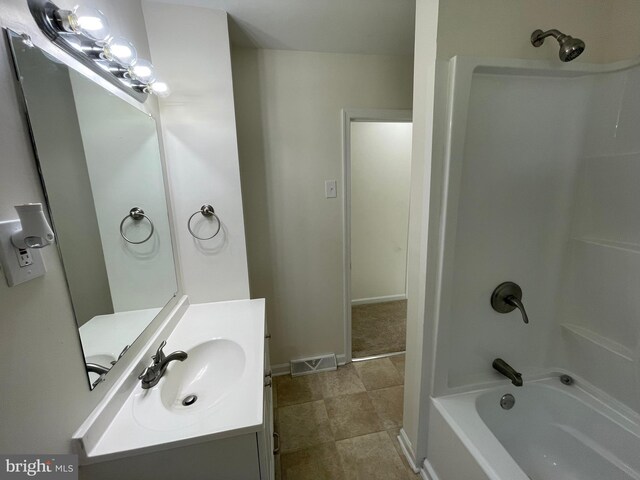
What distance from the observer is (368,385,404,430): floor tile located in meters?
1.66

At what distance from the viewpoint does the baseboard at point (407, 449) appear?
1369 mm

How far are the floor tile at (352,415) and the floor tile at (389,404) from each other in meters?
0.03

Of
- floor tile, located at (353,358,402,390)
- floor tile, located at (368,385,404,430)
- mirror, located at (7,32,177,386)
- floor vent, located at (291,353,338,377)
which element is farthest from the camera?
floor vent, located at (291,353,338,377)

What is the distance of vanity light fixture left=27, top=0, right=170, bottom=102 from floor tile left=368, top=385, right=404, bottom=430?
7.31 feet

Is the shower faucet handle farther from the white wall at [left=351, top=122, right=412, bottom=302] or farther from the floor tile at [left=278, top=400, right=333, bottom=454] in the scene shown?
the white wall at [left=351, top=122, right=412, bottom=302]

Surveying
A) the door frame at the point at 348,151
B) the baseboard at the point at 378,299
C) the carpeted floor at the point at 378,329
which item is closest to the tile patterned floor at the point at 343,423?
the carpeted floor at the point at 378,329

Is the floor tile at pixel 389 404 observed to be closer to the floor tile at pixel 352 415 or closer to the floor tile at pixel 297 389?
the floor tile at pixel 352 415

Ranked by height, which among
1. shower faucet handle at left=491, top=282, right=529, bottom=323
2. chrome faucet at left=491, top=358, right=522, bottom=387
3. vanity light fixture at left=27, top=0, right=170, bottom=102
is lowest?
chrome faucet at left=491, top=358, right=522, bottom=387

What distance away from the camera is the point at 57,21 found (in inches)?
27.5

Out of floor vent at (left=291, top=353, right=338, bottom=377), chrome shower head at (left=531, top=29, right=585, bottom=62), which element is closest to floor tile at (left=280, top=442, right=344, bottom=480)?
floor vent at (left=291, top=353, right=338, bottom=377)

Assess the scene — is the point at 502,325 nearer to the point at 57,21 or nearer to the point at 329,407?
the point at 329,407

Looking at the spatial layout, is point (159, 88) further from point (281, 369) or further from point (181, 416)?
point (281, 369)

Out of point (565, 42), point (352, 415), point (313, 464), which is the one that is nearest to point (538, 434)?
point (352, 415)

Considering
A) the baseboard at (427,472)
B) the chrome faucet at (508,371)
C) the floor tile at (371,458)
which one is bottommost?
the floor tile at (371,458)
